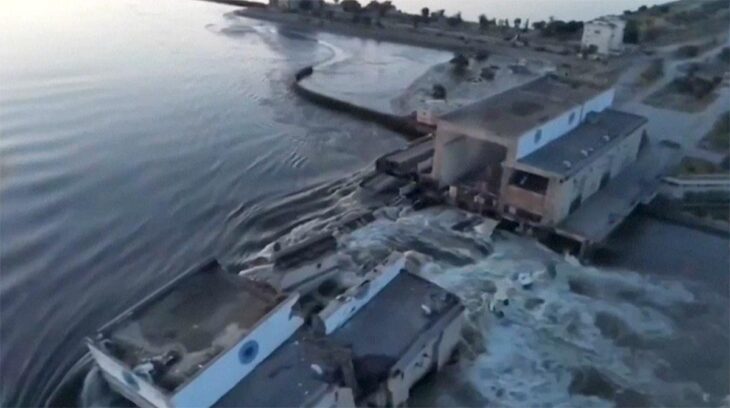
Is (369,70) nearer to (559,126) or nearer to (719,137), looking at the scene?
(559,126)

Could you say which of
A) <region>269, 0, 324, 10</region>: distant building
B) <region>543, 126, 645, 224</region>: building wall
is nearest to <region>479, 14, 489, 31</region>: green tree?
<region>269, 0, 324, 10</region>: distant building

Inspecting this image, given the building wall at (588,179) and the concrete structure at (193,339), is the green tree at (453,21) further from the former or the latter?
the concrete structure at (193,339)

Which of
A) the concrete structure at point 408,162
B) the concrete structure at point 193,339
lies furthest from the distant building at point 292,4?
the concrete structure at point 193,339

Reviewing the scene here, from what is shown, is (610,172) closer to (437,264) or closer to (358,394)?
(437,264)

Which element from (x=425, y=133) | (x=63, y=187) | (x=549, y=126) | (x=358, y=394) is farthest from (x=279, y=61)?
(x=358, y=394)

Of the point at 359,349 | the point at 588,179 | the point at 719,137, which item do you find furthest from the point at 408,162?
the point at 719,137

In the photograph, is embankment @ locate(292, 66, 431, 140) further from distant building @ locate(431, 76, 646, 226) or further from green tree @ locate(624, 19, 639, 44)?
green tree @ locate(624, 19, 639, 44)
